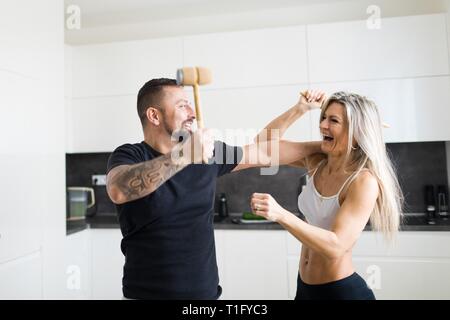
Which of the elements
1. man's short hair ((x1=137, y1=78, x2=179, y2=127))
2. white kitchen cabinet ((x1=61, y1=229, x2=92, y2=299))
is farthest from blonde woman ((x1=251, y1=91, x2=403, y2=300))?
white kitchen cabinet ((x1=61, y1=229, x2=92, y2=299))

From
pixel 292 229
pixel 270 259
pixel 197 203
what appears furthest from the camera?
pixel 270 259

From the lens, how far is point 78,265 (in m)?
1.21

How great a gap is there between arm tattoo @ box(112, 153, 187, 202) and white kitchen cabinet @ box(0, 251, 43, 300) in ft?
2.05

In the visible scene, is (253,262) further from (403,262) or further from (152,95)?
(152,95)

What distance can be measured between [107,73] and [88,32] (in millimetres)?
174

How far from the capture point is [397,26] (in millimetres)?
1407

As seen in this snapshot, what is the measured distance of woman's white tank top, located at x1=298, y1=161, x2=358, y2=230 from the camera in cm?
71

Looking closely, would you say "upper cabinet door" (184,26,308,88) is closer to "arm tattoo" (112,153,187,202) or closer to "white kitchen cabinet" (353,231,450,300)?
"white kitchen cabinet" (353,231,450,300)

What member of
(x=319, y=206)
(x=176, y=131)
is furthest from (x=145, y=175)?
(x=319, y=206)

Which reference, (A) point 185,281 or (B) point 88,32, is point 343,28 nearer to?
(B) point 88,32

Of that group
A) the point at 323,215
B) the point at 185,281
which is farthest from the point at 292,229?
the point at 185,281

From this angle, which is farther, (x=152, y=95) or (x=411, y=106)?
(x=411, y=106)

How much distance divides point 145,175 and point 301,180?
1.14 m
